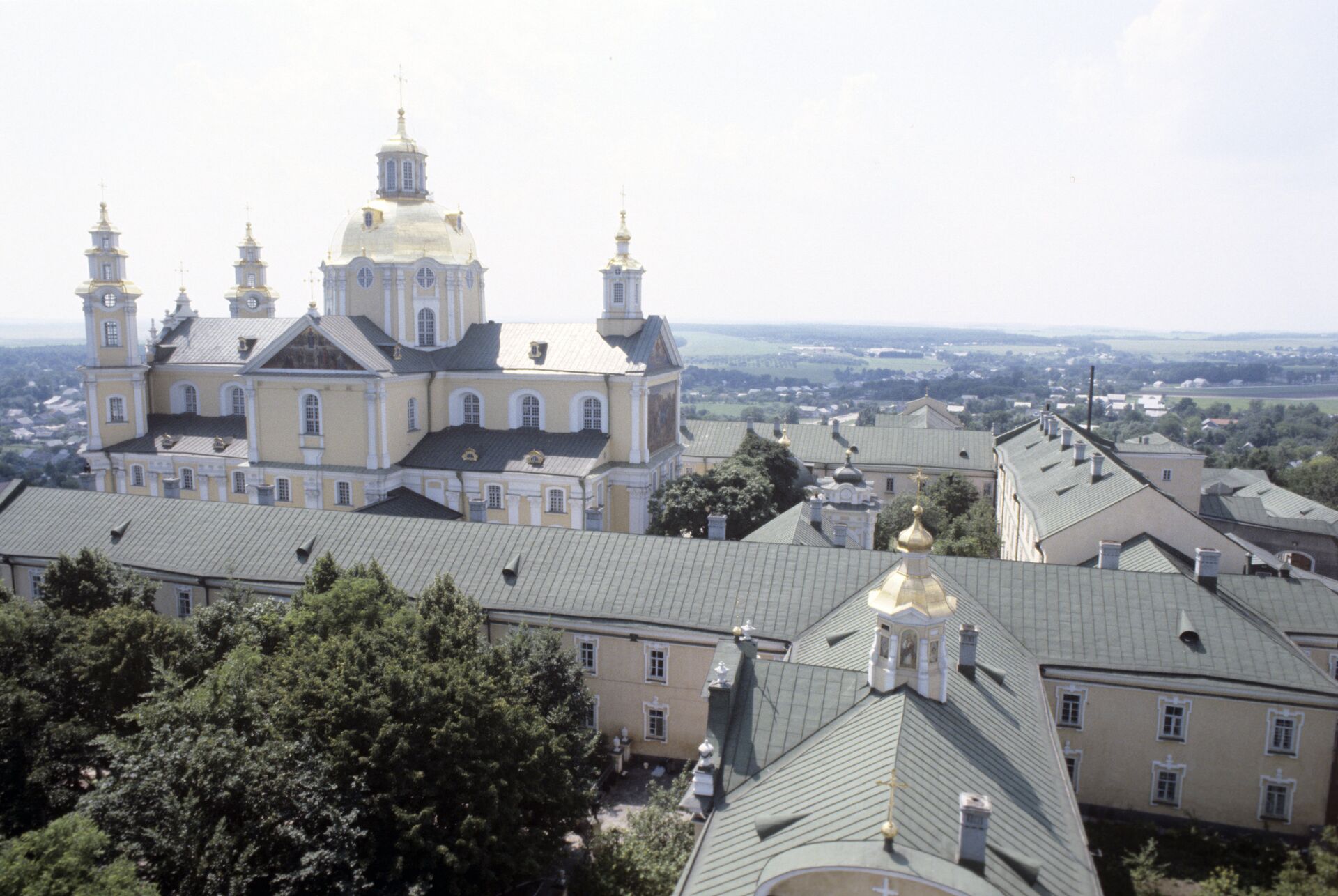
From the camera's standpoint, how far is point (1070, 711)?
77.8 feet

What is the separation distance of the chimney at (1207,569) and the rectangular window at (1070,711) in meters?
4.99

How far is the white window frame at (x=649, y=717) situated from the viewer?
25.9 metres

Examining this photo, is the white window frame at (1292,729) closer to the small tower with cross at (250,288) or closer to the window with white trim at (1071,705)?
the window with white trim at (1071,705)

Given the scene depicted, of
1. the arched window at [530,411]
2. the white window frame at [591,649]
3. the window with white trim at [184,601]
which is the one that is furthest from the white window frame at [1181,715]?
the arched window at [530,411]

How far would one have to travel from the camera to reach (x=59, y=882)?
1442 centimetres

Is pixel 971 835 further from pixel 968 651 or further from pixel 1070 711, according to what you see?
pixel 1070 711

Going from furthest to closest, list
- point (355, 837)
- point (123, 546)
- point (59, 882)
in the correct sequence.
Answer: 1. point (123, 546)
2. point (355, 837)
3. point (59, 882)

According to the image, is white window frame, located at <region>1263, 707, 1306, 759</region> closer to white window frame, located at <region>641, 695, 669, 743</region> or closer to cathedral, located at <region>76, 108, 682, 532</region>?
white window frame, located at <region>641, 695, 669, 743</region>

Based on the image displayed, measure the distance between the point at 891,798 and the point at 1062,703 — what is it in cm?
1223

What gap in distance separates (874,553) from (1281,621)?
37.0 ft

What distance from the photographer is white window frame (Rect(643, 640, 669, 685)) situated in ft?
84.2

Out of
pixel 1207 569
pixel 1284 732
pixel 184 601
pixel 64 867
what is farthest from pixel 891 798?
pixel 184 601

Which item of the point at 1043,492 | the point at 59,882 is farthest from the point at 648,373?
the point at 59,882

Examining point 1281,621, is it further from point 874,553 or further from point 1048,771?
point 1048,771
